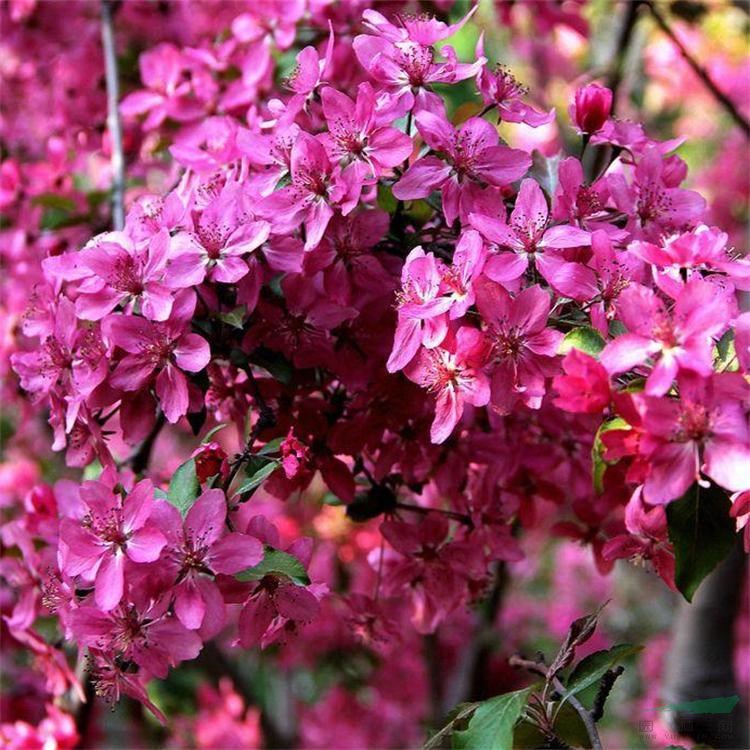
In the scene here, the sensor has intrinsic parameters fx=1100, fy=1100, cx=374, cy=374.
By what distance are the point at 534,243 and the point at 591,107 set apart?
0.19 m

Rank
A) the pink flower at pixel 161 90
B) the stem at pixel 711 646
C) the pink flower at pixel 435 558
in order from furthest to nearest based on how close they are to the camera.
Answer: the stem at pixel 711 646 → the pink flower at pixel 161 90 → the pink flower at pixel 435 558

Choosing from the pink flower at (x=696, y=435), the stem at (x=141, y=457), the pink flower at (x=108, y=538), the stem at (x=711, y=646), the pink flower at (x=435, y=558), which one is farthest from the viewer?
the stem at (x=711, y=646)

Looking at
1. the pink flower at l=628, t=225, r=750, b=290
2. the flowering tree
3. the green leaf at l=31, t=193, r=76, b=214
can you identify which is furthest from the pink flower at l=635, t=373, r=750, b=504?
the green leaf at l=31, t=193, r=76, b=214

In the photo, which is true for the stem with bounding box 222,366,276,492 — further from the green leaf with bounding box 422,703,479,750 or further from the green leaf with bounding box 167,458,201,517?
the green leaf with bounding box 422,703,479,750

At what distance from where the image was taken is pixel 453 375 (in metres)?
0.82

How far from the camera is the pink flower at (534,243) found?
0.82 meters

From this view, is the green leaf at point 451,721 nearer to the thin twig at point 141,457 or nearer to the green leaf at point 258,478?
the green leaf at point 258,478

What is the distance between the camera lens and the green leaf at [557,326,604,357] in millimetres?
770

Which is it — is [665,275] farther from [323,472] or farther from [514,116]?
[323,472]

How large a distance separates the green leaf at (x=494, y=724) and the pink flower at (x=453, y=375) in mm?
194

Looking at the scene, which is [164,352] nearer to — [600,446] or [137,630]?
[137,630]

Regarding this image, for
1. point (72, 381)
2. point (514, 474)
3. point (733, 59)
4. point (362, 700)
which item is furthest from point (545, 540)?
point (72, 381)

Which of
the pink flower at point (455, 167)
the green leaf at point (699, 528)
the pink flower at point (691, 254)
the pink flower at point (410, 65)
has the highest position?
the pink flower at point (410, 65)

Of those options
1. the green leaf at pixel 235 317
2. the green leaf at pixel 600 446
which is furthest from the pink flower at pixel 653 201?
the green leaf at pixel 235 317
